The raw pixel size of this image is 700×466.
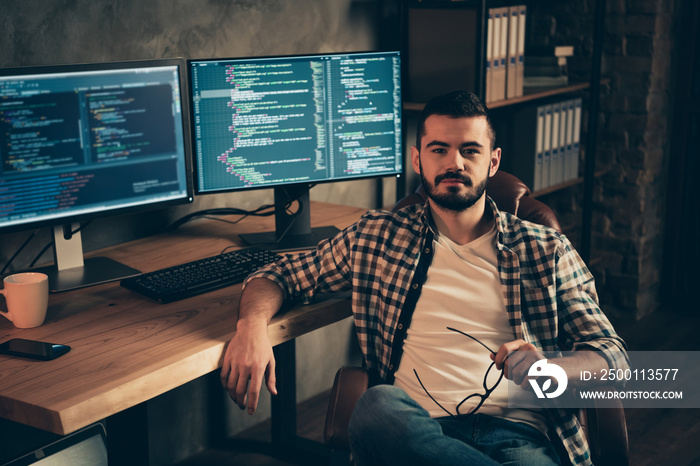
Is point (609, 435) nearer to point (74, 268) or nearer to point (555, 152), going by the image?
point (74, 268)

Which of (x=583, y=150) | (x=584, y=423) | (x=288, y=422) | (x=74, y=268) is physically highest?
(x=583, y=150)

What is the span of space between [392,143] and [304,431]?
1091 mm

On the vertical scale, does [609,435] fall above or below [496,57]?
below

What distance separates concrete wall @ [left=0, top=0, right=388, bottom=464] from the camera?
6.79 ft

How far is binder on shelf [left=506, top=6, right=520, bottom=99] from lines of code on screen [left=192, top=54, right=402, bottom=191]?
33.2 inches

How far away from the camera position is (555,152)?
3410 mm

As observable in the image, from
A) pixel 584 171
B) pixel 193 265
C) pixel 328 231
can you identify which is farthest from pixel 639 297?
pixel 193 265

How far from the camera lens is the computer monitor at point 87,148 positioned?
1838mm

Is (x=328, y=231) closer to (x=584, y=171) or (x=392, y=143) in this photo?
(x=392, y=143)

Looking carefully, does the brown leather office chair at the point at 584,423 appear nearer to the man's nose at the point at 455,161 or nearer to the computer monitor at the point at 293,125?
the man's nose at the point at 455,161

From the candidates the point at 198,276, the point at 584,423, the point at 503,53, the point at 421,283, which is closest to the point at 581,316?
the point at 584,423

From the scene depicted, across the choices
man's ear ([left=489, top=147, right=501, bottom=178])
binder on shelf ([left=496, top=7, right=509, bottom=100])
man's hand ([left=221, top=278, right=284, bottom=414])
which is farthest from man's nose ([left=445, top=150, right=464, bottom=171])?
binder on shelf ([left=496, top=7, right=509, bottom=100])

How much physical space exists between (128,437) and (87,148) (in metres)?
0.71

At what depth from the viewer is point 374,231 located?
1.92m
